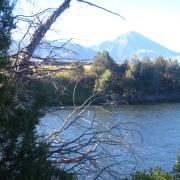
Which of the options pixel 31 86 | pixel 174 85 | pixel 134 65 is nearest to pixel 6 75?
pixel 31 86

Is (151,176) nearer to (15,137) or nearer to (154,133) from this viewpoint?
(15,137)

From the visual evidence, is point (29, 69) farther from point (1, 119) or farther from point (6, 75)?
point (1, 119)

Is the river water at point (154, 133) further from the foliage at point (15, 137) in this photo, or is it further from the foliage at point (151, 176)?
the foliage at point (15, 137)

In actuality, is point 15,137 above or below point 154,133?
above

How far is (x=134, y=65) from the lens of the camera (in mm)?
64938

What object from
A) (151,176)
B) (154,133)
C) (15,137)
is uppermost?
(15,137)

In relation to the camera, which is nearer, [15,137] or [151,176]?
[15,137]

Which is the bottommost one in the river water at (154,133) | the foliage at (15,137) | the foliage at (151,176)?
the river water at (154,133)

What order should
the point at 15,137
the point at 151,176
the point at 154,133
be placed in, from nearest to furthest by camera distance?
1. the point at 15,137
2. the point at 151,176
3. the point at 154,133

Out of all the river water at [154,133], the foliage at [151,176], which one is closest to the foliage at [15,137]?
the foliage at [151,176]

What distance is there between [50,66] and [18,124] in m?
1.50

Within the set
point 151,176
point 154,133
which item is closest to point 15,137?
point 151,176

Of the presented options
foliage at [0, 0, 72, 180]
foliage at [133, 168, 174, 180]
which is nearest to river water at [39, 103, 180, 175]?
foliage at [133, 168, 174, 180]

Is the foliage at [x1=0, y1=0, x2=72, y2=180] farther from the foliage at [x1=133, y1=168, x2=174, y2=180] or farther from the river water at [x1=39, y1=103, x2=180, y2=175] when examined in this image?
the river water at [x1=39, y1=103, x2=180, y2=175]
